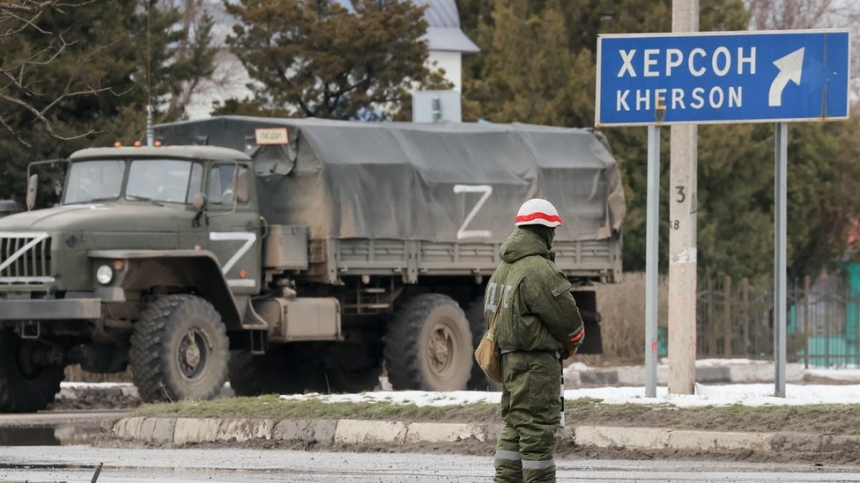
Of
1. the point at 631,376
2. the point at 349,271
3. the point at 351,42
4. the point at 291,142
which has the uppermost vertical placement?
the point at 351,42

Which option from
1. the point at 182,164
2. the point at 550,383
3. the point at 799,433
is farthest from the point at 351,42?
Answer: the point at 550,383

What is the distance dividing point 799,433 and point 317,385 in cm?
1159

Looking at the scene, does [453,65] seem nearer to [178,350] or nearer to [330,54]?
[330,54]

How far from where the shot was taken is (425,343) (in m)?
20.9

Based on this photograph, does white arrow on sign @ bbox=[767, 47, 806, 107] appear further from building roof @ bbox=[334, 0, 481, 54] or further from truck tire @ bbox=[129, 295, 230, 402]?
building roof @ bbox=[334, 0, 481, 54]

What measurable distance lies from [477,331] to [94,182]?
5.49 metres

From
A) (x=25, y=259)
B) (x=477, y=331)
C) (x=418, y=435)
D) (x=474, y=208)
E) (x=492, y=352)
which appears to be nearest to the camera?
(x=492, y=352)

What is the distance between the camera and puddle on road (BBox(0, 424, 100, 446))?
14.3m

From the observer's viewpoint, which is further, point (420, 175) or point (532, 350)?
point (420, 175)

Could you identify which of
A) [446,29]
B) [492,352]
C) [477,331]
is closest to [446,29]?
[446,29]

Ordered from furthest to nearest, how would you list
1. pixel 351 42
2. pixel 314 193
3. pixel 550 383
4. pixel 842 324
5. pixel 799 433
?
pixel 351 42, pixel 842 324, pixel 314 193, pixel 799 433, pixel 550 383

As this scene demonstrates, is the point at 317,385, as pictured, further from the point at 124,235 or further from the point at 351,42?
the point at 351,42

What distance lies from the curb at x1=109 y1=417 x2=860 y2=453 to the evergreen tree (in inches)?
829

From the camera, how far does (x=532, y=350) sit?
8.95 metres
